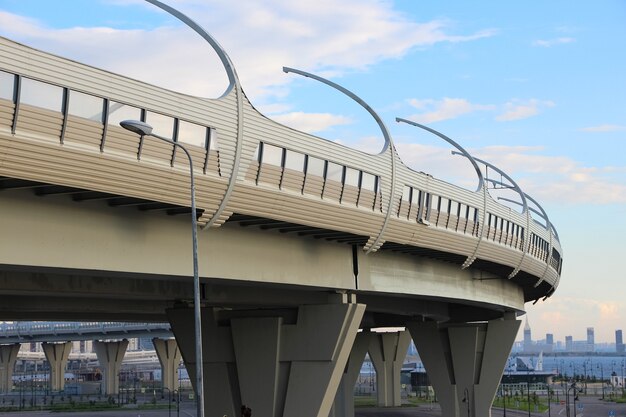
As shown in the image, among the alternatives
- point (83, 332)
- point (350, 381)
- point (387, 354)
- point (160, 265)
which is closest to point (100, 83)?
point (160, 265)

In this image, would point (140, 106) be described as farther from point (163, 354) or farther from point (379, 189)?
point (163, 354)

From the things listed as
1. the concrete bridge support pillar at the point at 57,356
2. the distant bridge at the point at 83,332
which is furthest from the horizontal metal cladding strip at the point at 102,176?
the concrete bridge support pillar at the point at 57,356

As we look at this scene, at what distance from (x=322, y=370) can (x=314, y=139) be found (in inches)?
377

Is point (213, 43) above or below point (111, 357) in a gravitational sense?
above

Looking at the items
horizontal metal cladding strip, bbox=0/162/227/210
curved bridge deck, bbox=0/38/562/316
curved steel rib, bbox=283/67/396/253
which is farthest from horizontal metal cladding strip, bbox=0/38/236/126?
curved steel rib, bbox=283/67/396/253

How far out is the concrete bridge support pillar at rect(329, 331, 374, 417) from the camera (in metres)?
79.5

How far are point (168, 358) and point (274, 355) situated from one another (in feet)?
383

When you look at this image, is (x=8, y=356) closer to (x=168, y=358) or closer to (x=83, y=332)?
(x=168, y=358)

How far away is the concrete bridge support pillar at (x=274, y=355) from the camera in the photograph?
3744cm

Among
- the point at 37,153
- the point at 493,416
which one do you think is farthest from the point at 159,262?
the point at 493,416

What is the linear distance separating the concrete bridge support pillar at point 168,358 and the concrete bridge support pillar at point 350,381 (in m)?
63.2

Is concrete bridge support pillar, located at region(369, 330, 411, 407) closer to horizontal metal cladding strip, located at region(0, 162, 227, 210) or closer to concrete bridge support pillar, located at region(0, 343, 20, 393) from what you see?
concrete bridge support pillar, located at region(0, 343, 20, 393)

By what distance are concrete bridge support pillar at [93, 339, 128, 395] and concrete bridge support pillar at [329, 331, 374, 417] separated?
7104cm

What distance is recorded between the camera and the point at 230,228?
100 feet
